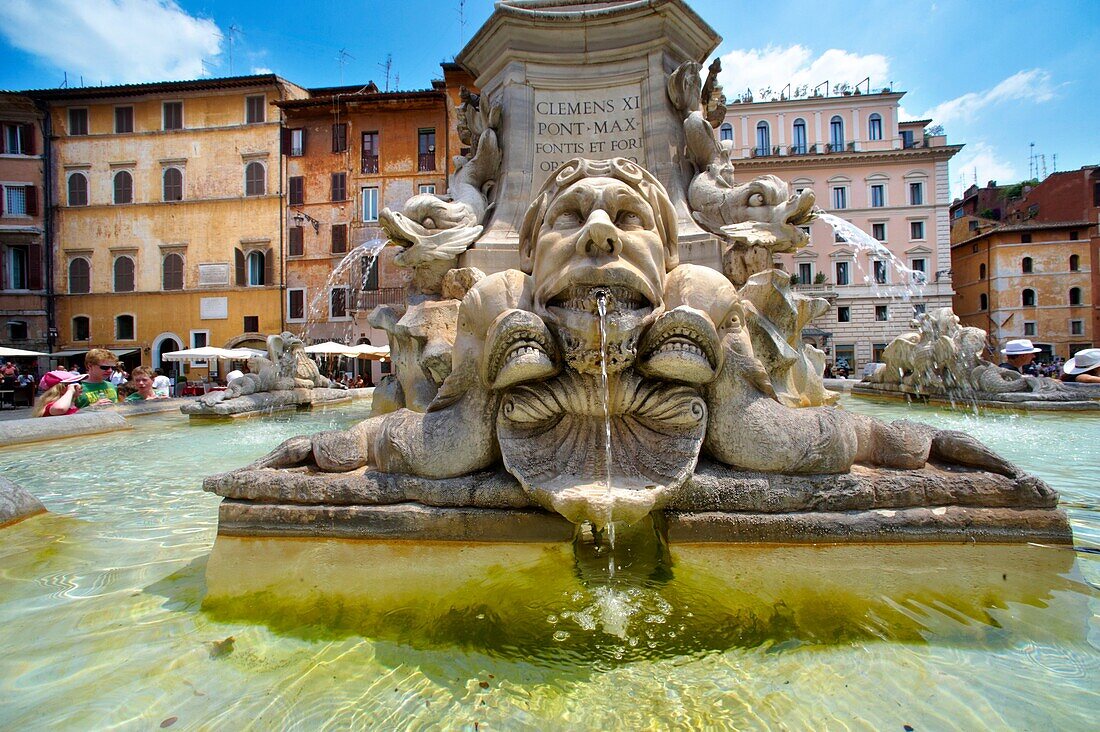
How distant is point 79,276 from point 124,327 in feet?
12.6

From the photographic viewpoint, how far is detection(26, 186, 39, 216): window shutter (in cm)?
3050

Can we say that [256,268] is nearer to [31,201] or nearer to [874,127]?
[31,201]

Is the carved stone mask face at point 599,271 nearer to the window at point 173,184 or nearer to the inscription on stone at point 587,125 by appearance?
the inscription on stone at point 587,125

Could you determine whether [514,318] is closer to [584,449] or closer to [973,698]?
[584,449]

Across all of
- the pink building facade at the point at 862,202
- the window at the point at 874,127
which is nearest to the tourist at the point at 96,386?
the pink building facade at the point at 862,202

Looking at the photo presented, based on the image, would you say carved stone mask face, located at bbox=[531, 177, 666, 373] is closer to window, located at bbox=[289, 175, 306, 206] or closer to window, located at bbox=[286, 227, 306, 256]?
window, located at bbox=[286, 227, 306, 256]

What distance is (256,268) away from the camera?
30.2 meters

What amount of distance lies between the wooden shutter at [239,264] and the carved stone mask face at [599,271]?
32063 mm

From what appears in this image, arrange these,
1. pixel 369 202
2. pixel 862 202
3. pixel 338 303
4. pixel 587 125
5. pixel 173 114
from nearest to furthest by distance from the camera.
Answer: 1. pixel 587 125
2. pixel 338 303
3. pixel 369 202
4. pixel 173 114
5. pixel 862 202

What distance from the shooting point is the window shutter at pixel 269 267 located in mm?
29922

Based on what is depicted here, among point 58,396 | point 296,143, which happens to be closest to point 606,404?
point 58,396

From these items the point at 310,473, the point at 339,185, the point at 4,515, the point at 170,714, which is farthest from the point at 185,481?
the point at 339,185

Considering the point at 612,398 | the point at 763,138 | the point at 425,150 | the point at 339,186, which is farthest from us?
the point at 763,138

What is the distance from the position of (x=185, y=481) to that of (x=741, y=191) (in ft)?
15.5
